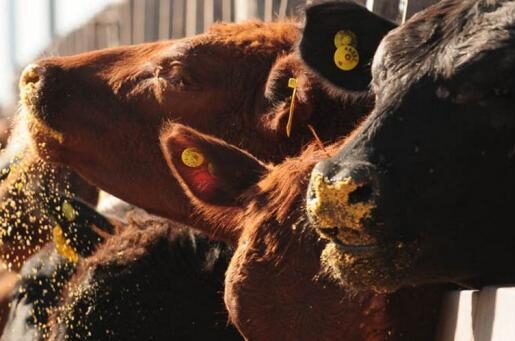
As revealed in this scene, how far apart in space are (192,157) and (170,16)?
9970mm

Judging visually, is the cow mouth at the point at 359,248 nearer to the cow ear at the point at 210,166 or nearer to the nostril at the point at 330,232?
the nostril at the point at 330,232

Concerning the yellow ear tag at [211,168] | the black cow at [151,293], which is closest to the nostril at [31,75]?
the black cow at [151,293]

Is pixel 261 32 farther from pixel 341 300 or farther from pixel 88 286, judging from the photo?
pixel 341 300

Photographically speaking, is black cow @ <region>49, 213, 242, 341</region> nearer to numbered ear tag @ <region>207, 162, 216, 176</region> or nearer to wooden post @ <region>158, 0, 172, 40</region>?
numbered ear tag @ <region>207, 162, 216, 176</region>

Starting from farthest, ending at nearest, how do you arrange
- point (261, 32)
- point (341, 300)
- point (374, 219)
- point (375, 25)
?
point (261, 32)
point (375, 25)
point (341, 300)
point (374, 219)

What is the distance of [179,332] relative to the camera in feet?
18.8

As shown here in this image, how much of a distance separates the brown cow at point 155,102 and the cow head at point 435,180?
2.16m

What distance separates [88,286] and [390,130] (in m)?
2.08

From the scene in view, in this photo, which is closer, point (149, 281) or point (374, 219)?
point (374, 219)

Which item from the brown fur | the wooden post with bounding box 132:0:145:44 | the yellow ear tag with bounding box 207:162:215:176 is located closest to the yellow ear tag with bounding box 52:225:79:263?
the brown fur

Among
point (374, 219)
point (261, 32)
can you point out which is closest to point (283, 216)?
point (374, 219)

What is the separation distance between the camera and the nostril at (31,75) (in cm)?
688

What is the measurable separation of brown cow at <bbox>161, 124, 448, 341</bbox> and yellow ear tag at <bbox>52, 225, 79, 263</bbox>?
166cm

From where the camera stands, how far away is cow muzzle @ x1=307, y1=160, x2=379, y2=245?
3967 millimetres
